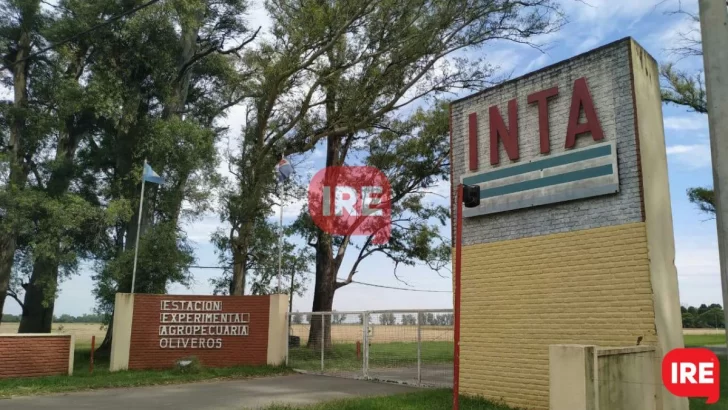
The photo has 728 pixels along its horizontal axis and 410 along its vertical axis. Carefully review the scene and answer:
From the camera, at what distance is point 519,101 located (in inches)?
477

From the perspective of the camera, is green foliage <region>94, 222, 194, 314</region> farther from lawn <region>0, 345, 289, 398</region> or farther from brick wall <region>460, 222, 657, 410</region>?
brick wall <region>460, 222, 657, 410</region>

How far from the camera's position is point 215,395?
13227 mm

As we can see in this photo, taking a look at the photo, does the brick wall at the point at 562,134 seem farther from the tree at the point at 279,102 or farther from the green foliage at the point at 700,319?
the green foliage at the point at 700,319

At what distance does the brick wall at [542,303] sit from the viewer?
9.76 meters

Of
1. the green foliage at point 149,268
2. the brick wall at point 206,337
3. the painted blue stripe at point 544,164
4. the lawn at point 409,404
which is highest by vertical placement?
the painted blue stripe at point 544,164

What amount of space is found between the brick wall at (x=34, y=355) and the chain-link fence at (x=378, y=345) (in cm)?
670

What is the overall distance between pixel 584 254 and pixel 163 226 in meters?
15.9

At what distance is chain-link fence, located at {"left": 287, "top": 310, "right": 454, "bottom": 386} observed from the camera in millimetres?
15000

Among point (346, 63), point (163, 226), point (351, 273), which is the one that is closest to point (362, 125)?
point (346, 63)

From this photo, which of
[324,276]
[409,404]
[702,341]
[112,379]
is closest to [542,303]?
[409,404]

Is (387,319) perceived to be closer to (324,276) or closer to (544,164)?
(544,164)

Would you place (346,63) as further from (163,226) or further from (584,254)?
(584,254)

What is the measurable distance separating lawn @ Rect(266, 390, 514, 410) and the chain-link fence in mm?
2640

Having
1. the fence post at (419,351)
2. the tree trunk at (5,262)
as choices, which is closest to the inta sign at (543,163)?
the fence post at (419,351)
